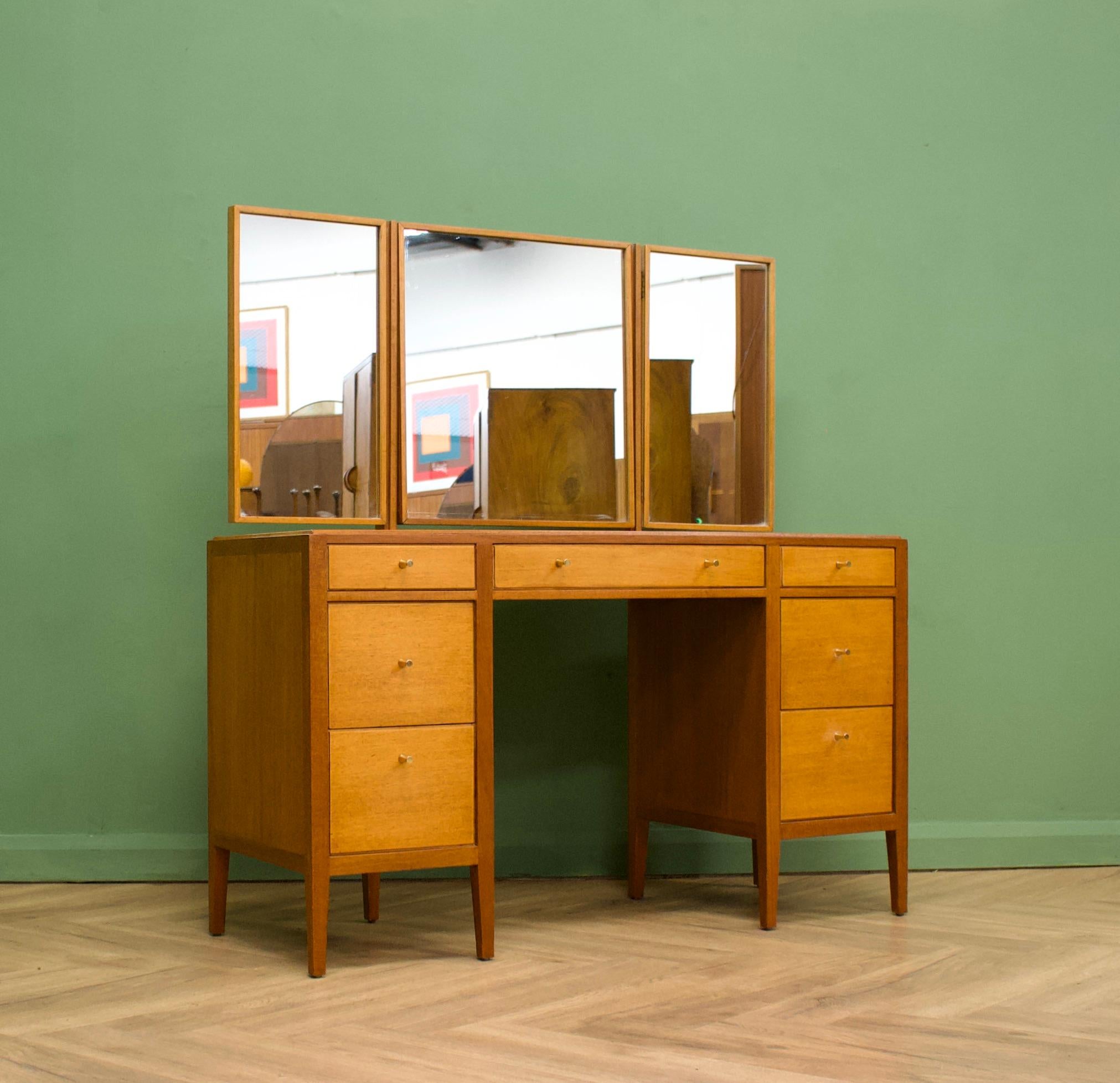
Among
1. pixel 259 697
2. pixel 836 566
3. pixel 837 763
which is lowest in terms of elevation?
pixel 837 763

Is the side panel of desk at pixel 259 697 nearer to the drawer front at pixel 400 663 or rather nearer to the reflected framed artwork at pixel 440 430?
the drawer front at pixel 400 663

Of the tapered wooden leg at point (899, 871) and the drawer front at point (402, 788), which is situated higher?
the drawer front at point (402, 788)

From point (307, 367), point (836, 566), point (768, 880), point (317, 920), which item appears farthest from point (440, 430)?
point (768, 880)

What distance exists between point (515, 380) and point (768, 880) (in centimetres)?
112

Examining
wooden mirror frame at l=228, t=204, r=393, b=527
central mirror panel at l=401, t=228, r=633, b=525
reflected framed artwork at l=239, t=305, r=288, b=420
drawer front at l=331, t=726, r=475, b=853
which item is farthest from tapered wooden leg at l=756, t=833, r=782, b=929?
Result: reflected framed artwork at l=239, t=305, r=288, b=420

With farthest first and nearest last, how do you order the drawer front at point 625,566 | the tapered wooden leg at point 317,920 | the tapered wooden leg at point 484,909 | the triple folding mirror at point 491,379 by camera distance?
the triple folding mirror at point 491,379 < the drawer front at point 625,566 < the tapered wooden leg at point 484,909 < the tapered wooden leg at point 317,920

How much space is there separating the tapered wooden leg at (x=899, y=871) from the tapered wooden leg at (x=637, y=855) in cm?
52

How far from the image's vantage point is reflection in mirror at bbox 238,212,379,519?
246cm

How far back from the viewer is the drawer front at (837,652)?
2.60 metres

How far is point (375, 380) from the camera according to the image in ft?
8.39

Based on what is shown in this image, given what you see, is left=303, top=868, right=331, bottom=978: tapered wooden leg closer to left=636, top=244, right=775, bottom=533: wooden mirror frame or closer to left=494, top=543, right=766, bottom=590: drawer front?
left=494, top=543, right=766, bottom=590: drawer front

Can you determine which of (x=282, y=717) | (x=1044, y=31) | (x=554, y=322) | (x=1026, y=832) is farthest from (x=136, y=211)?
(x=1026, y=832)

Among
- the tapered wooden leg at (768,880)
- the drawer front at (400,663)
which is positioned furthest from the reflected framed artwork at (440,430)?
the tapered wooden leg at (768,880)

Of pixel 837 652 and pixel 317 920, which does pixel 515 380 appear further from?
pixel 317 920
